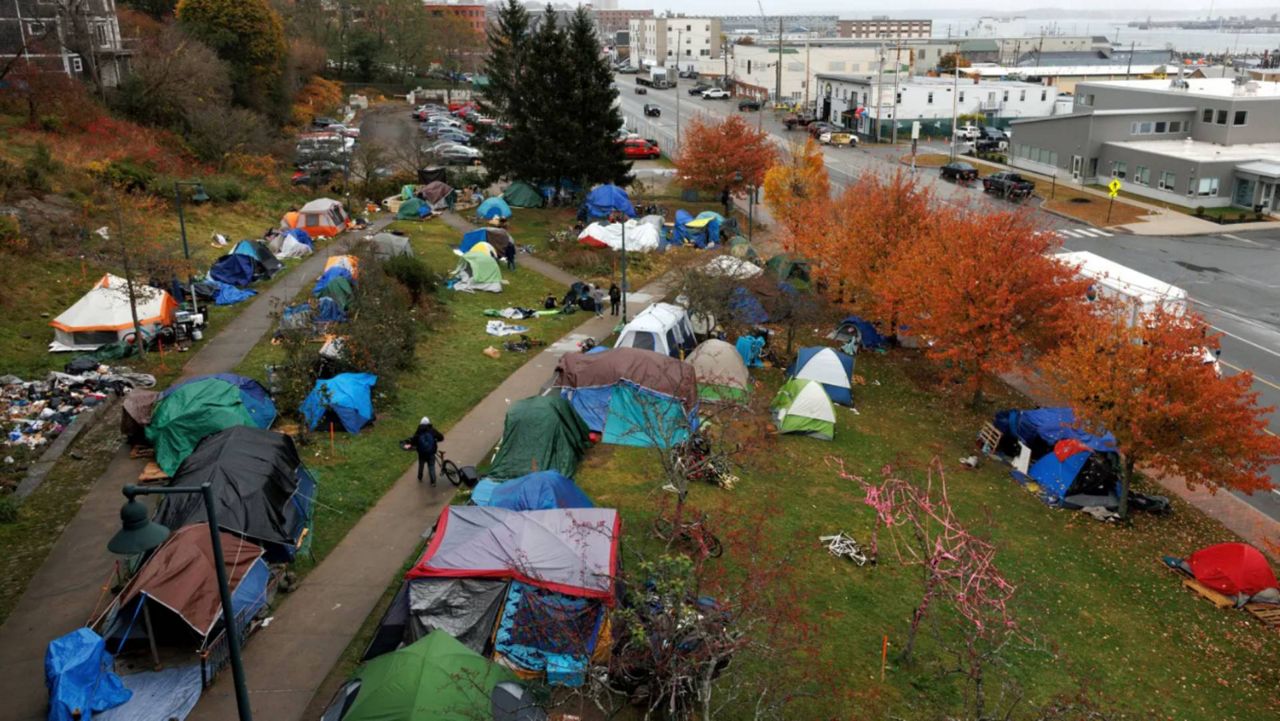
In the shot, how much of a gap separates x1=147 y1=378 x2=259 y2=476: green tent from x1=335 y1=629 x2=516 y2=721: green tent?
8.56 metres

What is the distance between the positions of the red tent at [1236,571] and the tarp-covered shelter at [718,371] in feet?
32.6

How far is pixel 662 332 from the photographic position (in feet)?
80.2

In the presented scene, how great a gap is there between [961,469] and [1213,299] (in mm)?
17982

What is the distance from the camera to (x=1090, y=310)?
73.7 feet

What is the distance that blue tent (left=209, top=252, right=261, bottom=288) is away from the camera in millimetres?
30469

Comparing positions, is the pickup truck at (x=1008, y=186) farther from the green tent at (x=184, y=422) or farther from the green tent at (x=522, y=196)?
the green tent at (x=184, y=422)

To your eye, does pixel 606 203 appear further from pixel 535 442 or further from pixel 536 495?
pixel 536 495

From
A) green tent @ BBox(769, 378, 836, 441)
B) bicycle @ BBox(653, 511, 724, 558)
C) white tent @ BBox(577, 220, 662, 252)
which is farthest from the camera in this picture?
white tent @ BBox(577, 220, 662, 252)

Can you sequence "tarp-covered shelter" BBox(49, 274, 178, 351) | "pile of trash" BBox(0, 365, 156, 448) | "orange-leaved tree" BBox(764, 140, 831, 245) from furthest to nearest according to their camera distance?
"orange-leaved tree" BBox(764, 140, 831, 245)
"tarp-covered shelter" BBox(49, 274, 178, 351)
"pile of trash" BBox(0, 365, 156, 448)

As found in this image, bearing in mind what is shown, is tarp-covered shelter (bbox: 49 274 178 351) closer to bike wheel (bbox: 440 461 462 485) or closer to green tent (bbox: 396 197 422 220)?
bike wheel (bbox: 440 461 462 485)

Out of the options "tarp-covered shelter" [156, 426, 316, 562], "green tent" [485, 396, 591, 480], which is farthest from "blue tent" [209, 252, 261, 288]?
"green tent" [485, 396, 591, 480]

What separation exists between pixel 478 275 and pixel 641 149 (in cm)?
3220

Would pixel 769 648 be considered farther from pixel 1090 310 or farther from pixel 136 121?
pixel 136 121

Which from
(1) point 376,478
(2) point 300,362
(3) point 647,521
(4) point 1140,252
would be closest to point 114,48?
(2) point 300,362
